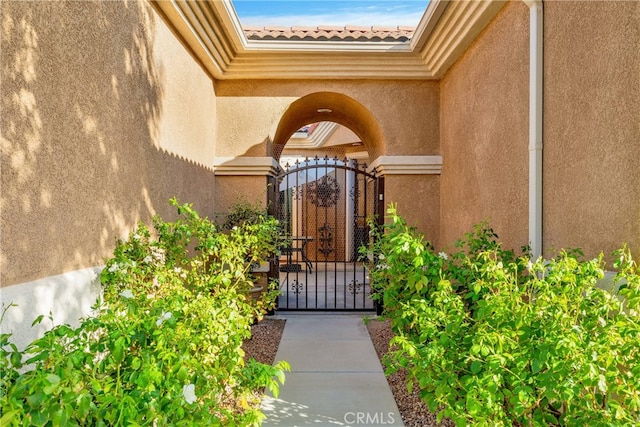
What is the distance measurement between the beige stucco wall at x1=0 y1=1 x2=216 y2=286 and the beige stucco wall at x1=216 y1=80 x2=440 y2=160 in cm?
171

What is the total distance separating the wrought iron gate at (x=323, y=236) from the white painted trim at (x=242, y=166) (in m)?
0.59

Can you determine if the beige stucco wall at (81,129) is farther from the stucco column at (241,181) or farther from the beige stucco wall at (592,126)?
the beige stucco wall at (592,126)

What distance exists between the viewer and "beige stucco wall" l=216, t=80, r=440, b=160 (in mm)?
6430

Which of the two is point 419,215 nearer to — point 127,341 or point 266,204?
point 266,204

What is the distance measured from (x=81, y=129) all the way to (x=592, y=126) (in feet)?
12.3

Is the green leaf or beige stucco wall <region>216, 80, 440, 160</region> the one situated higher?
beige stucco wall <region>216, 80, 440, 160</region>

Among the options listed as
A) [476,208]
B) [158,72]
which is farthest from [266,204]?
[476,208]

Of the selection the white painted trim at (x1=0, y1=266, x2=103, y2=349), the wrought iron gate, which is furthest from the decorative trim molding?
the white painted trim at (x1=0, y1=266, x2=103, y2=349)

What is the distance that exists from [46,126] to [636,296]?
11.5ft

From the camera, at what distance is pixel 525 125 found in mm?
3811

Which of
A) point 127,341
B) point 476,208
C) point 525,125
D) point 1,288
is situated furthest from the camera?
point 476,208
